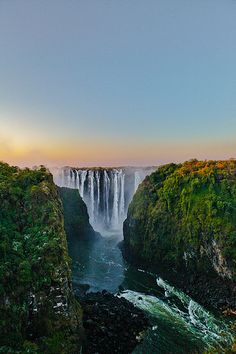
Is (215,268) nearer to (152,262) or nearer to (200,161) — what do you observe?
(152,262)

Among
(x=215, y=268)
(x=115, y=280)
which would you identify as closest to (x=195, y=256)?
(x=215, y=268)

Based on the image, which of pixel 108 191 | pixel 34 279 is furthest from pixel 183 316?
pixel 108 191

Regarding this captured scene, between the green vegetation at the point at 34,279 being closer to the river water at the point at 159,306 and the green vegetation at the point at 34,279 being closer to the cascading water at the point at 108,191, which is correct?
the river water at the point at 159,306

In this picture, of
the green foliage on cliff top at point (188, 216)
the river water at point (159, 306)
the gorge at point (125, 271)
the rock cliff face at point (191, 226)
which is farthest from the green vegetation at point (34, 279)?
the green foliage on cliff top at point (188, 216)

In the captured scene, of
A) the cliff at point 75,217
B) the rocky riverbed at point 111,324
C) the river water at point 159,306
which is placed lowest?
the river water at point 159,306

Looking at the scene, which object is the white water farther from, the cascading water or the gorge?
the cascading water
